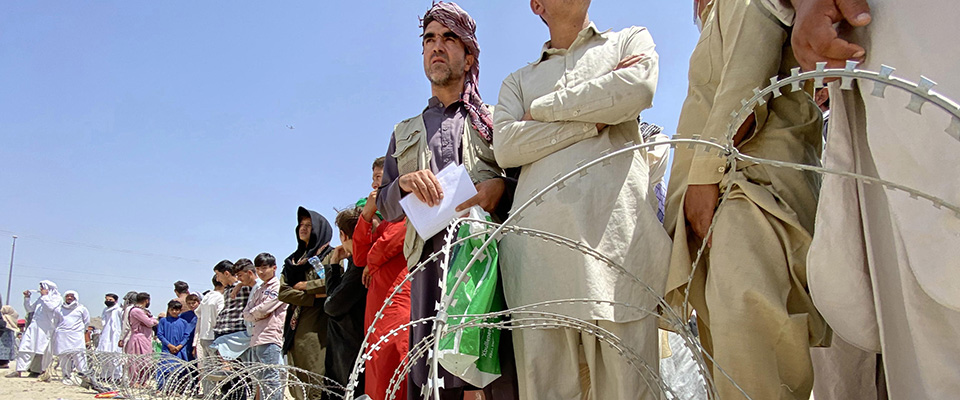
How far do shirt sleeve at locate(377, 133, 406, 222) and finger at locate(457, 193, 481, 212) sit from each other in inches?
15.7

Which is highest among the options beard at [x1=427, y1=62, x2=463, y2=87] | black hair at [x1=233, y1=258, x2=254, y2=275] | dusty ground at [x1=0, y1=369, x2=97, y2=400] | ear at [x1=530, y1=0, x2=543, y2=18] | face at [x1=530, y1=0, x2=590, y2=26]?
ear at [x1=530, y1=0, x2=543, y2=18]

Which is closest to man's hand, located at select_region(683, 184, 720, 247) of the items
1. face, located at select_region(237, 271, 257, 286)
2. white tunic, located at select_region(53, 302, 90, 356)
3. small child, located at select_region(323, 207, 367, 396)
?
small child, located at select_region(323, 207, 367, 396)

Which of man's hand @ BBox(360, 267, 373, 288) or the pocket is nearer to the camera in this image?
the pocket

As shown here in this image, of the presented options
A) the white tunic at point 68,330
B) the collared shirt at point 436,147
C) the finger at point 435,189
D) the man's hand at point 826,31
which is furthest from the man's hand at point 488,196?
the white tunic at point 68,330

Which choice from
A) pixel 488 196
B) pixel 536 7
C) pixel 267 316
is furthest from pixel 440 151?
pixel 267 316

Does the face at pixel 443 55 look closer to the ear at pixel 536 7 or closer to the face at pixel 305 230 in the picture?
the ear at pixel 536 7

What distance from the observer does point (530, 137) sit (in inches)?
105

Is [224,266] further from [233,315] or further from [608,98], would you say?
[608,98]

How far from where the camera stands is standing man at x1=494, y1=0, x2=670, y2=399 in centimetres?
240

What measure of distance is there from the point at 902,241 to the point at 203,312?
30.4 ft

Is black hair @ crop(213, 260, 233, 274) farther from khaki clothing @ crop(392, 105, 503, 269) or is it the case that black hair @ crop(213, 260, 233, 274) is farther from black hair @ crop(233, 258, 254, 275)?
khaki clothing @ crop(392, 105, 503, 269)

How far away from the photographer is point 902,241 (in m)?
1.49

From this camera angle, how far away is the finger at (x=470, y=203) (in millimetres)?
2814

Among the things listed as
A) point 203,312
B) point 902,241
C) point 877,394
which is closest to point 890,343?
point 902,241
